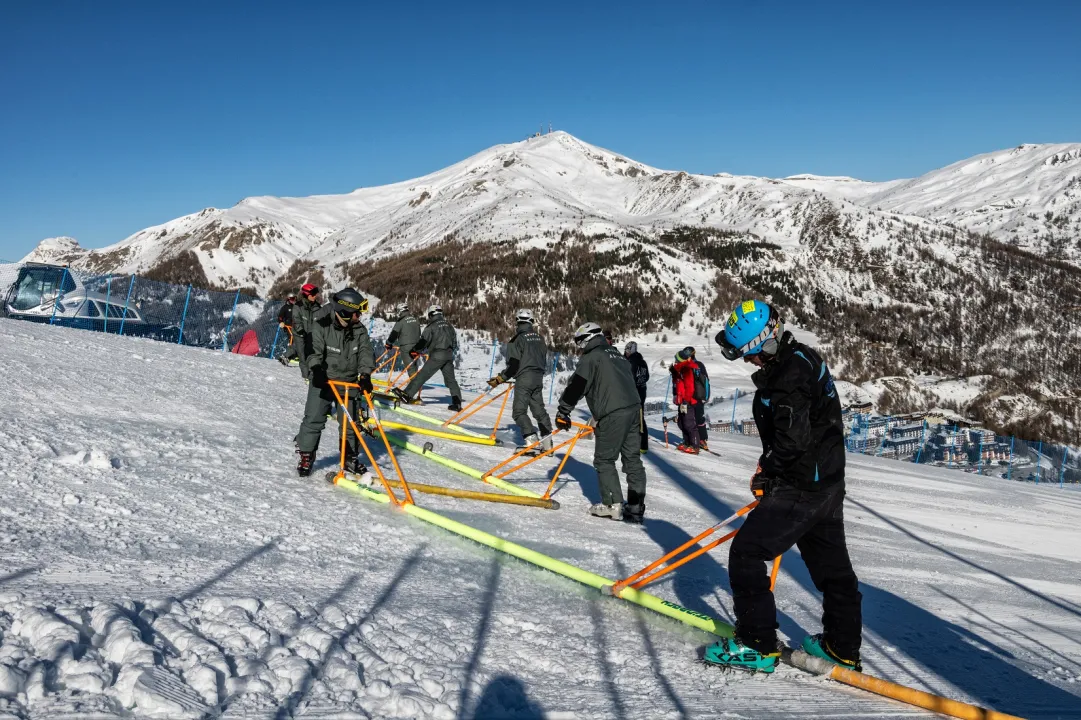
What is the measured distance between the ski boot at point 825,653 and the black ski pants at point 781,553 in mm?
33

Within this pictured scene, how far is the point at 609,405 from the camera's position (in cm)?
718

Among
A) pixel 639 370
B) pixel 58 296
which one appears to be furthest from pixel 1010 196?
pixel 58 296

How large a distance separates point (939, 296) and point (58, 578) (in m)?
71.3

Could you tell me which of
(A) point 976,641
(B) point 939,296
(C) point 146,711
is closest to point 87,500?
(C) point 146,711

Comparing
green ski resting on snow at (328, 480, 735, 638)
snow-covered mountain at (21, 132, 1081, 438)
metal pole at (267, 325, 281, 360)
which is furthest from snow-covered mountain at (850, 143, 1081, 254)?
green ski resting on snow at (328, 480, 735, 638)

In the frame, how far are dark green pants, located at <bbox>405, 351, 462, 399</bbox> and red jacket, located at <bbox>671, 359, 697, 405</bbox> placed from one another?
4.24 m

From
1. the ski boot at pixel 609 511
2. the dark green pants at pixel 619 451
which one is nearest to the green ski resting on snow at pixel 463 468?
the ski boot at pixel 609 511

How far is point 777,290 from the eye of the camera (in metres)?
60.1

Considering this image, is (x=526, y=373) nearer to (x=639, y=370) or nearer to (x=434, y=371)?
(x=639, y=370)

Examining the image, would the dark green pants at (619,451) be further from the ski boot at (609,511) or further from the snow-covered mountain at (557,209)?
the snow-covered mountain at (557,209)

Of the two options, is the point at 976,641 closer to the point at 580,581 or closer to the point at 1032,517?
the point at 580,581

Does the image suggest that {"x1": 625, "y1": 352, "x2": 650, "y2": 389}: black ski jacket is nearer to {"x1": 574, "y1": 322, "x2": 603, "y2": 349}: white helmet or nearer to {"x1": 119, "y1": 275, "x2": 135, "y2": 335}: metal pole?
{"x1": 574, "y1": 322, "x2": 603, "y2": 349}: white helmet

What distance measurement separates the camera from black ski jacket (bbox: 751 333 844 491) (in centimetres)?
371

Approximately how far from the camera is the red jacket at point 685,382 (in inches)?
531
